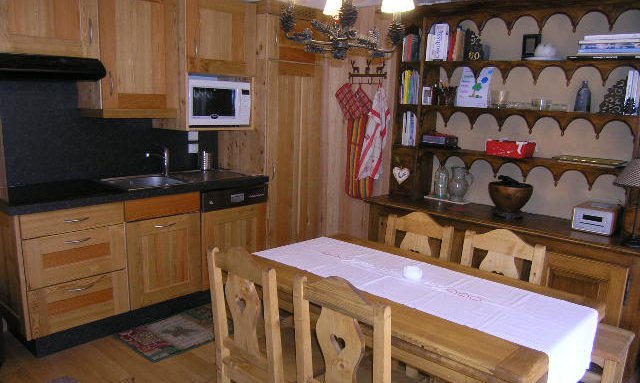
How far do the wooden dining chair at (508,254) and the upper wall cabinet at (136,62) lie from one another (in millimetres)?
2308

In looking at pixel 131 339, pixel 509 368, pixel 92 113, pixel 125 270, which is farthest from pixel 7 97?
pixel 509 368

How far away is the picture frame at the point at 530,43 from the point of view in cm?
329

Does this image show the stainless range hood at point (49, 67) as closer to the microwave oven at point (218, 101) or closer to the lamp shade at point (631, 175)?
the microwave oven at point (218, 101)

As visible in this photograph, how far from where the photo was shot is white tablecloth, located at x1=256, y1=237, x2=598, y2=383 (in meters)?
1.64

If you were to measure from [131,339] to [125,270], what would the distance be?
1.42 ft

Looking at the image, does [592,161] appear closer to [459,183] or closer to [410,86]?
[459,183]

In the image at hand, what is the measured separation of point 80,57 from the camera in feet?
9.70

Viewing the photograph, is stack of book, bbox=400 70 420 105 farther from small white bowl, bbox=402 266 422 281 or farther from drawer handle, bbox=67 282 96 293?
drawer handle, bbox=67 282 96 293

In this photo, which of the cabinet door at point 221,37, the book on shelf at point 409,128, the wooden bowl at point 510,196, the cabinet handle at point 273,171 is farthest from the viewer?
the cabinet handle at point 273,171

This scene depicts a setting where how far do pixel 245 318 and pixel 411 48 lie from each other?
2.67 metres

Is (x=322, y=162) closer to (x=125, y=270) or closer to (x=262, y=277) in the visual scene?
(x=125, y=270)

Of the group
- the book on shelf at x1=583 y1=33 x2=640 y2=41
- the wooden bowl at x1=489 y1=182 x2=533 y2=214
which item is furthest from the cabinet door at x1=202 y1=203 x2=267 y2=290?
the book on shelf at x1=583 y1=33 x2=640 y2=41

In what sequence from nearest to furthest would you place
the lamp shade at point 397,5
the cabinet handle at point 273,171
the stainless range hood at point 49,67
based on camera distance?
the lamp shade at point 397,5, the stainless range hood at point 49,67, the cabinet handle at point 273,171

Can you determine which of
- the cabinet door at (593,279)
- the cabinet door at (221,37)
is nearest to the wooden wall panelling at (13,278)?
the cabinet door at (221,37)
